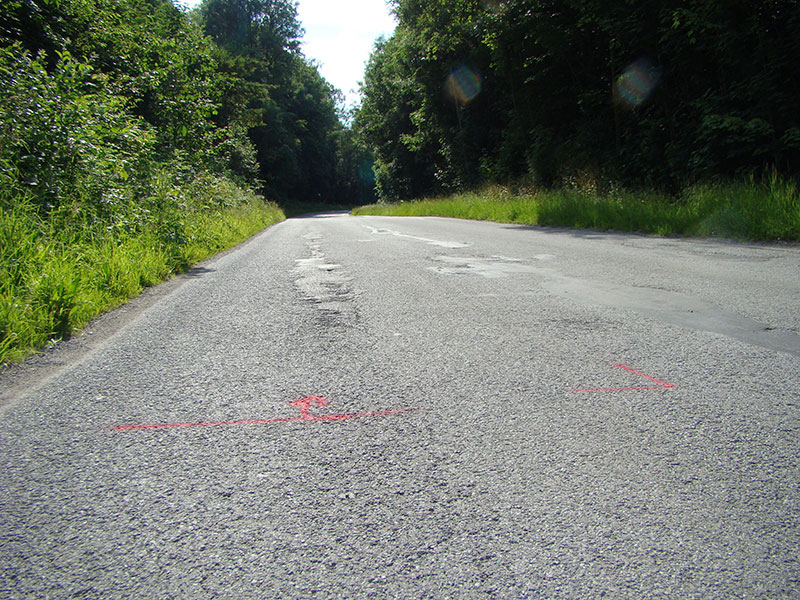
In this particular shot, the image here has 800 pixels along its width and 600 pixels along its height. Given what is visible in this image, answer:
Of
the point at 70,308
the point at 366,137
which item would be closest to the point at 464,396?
the point at 70,308

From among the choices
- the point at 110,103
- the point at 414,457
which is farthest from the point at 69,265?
the point at 110,103

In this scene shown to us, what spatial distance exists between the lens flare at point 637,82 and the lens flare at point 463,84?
462 inches

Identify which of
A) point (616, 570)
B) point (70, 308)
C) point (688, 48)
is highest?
point (688, 48)

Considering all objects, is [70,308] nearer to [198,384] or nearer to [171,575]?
[198,384]

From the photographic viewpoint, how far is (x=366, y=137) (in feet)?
133

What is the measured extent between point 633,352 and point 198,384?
7.46ft

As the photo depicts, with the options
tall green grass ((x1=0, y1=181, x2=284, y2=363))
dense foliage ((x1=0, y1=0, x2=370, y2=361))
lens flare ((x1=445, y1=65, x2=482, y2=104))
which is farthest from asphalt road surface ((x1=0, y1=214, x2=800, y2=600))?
lens flare ((x1=445, y1=65, x2=482, y2=104))

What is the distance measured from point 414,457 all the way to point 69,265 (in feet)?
→ 13.6

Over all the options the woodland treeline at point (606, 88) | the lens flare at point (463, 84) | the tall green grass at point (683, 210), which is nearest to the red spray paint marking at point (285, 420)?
the tall green grass at point (683, 210)

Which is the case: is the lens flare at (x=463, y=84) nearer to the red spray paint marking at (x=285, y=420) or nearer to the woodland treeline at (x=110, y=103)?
the woodland treeline at (x=110, y=103)

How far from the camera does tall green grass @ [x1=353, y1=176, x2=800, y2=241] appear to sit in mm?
7535

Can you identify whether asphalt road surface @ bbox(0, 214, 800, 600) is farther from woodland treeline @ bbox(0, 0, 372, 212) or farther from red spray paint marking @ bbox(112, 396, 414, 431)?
woodland treeline @ bbox(0, 0, 372, 212)

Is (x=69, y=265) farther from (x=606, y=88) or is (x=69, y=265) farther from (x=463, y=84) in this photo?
(x=463, y=84)

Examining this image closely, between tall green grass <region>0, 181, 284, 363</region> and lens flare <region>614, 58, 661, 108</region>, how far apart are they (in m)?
13.7
